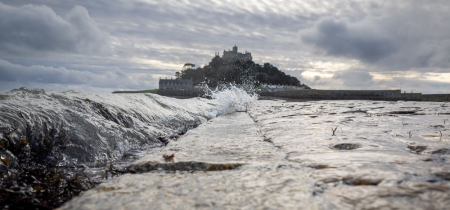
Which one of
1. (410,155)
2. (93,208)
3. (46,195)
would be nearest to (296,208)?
(93,208)

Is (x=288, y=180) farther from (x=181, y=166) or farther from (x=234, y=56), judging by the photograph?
(x=234, y=56)

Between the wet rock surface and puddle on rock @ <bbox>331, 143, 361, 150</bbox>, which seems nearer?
the wet rock surface

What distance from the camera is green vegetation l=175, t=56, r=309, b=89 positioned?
9088 cm

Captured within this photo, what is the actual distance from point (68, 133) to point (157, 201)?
2.54 meters

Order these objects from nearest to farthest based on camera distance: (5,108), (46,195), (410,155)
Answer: (46,195), (410,155), (5,108)

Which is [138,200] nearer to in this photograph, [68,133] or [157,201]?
[157,201]

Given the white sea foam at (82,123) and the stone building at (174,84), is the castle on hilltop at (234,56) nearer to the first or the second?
the stone building at (174,84)

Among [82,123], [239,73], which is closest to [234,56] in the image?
[239,73]

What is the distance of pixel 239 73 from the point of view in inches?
3681

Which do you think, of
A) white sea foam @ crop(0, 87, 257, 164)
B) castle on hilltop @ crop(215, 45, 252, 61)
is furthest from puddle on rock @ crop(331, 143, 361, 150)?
castle on hilltop @ crop(215, 45, 252, 61)

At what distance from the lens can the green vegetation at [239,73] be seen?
3578 inches

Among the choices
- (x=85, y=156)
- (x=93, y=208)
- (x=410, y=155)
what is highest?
(x=410, y=155)

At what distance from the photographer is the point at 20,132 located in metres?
3.00

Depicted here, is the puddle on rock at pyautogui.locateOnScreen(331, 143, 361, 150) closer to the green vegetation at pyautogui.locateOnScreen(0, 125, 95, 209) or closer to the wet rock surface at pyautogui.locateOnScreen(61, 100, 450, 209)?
the wet rock surface at pyautogui.locateOnScreen(61, 100, 450, 209)
